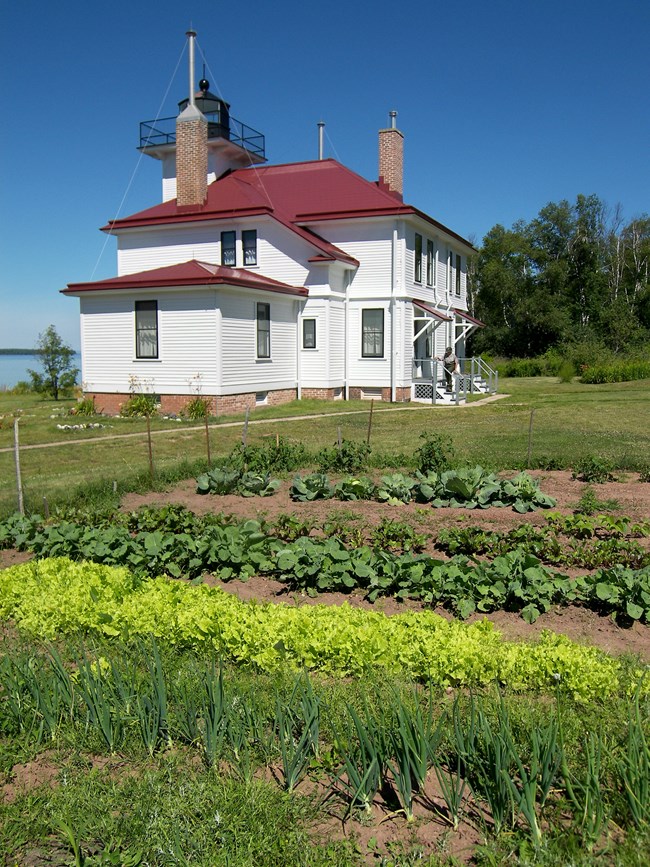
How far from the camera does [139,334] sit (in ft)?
77.6

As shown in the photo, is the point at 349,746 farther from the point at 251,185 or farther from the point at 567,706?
the point at 251,185

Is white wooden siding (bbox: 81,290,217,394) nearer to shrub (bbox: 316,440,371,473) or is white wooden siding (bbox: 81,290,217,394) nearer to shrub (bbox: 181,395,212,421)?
shrub (bbox: 181,395,212,421)

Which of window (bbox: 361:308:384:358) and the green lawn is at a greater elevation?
window (bbox: 361:308:384:358)

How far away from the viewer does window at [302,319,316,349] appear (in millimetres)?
26711

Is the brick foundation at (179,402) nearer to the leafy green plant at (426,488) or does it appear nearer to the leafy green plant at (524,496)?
the leafy green plant at (426,488)

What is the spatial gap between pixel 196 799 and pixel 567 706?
217 cm

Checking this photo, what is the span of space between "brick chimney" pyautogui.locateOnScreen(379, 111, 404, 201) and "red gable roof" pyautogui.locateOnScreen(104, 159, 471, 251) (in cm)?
42

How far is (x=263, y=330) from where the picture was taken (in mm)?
24734

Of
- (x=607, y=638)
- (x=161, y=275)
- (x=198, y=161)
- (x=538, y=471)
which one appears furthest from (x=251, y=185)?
(x=607, y=638)

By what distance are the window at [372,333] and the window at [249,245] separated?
13.9ft

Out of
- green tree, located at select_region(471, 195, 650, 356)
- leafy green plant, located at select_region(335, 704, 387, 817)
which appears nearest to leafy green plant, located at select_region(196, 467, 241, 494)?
leafy green plant, located at select_region(335, 704, 387, 817)

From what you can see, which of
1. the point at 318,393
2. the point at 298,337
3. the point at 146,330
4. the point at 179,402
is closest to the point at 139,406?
the point at 179,402

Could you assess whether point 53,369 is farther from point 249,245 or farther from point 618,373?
point 618,373

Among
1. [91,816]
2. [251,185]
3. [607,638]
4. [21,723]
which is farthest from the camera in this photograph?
[251,185]
